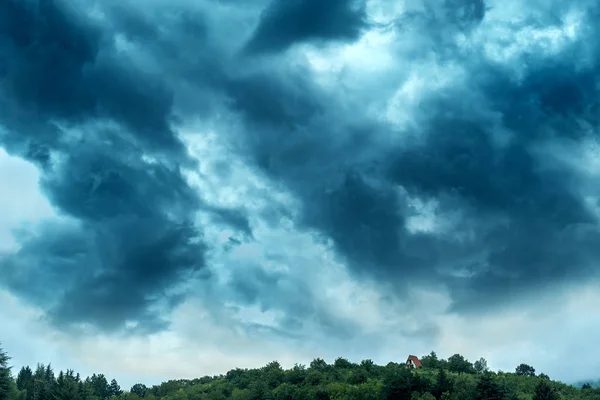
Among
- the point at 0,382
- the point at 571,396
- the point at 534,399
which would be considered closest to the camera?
the point at 534,399

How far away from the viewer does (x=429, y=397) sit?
137875mm

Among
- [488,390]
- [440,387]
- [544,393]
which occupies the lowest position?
[544,393]

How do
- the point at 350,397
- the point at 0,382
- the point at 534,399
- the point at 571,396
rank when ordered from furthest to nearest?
the point at 350,397
the point at 571,396
the point at 0,382
the point at 534,399

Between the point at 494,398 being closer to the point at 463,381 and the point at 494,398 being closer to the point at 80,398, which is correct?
the point at 463,381

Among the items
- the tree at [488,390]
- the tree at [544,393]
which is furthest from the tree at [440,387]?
the tree at [544,393]

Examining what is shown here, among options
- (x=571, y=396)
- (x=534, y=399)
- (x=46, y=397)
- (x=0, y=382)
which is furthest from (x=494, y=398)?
(x=46, y=397)

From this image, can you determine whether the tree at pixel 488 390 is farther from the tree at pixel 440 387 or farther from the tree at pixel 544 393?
the tree at pixel 440 387

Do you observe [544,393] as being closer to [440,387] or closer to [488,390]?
[488,390]

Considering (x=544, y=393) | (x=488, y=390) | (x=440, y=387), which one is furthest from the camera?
(x=440, y=387)

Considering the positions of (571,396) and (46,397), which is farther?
(46,397)

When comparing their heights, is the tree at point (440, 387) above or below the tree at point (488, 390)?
above

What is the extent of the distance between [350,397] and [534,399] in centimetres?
6253

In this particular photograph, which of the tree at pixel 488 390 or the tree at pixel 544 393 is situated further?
the tree at pixel 488 390

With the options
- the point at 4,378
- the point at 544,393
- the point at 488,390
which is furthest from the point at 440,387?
the point at 4,378
